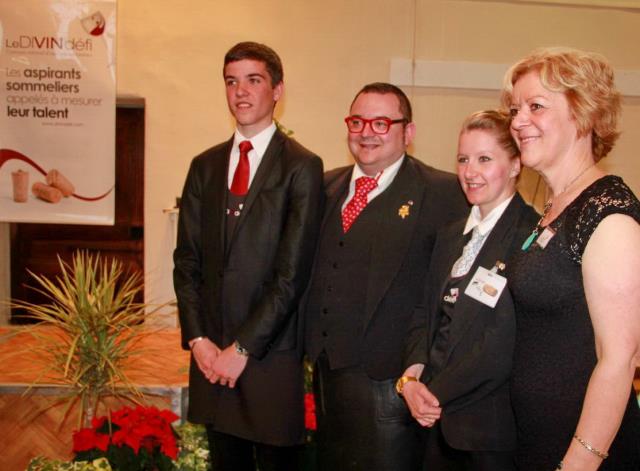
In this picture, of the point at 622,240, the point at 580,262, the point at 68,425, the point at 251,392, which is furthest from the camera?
the point at 68,425

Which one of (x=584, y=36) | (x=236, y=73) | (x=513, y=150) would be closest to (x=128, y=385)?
(x=236, y=73)

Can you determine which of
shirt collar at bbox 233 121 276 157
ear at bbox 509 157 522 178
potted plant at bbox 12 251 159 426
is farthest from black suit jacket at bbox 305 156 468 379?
potted plant at bbox 12 251 159 426

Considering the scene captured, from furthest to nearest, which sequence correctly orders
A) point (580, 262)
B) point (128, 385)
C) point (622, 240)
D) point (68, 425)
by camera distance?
point (68, 425) → point (128, 385) → point (580, 262) → point (622, 240)

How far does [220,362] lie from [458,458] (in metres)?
0.85

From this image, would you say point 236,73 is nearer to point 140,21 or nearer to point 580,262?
point 580,262

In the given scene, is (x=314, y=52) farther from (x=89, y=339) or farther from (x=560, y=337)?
(x=560, y=337)

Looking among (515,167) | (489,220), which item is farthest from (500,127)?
(489,220)

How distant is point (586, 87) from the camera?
1578 millimetres

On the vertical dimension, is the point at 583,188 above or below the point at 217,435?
above

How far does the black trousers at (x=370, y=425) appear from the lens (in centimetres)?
232

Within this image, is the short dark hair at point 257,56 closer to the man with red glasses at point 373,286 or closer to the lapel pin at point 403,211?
the man with red glasses at point 373,286

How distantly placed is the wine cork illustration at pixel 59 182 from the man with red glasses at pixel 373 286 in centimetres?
312

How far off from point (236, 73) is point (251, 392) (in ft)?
3.74

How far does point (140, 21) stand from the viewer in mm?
5293
